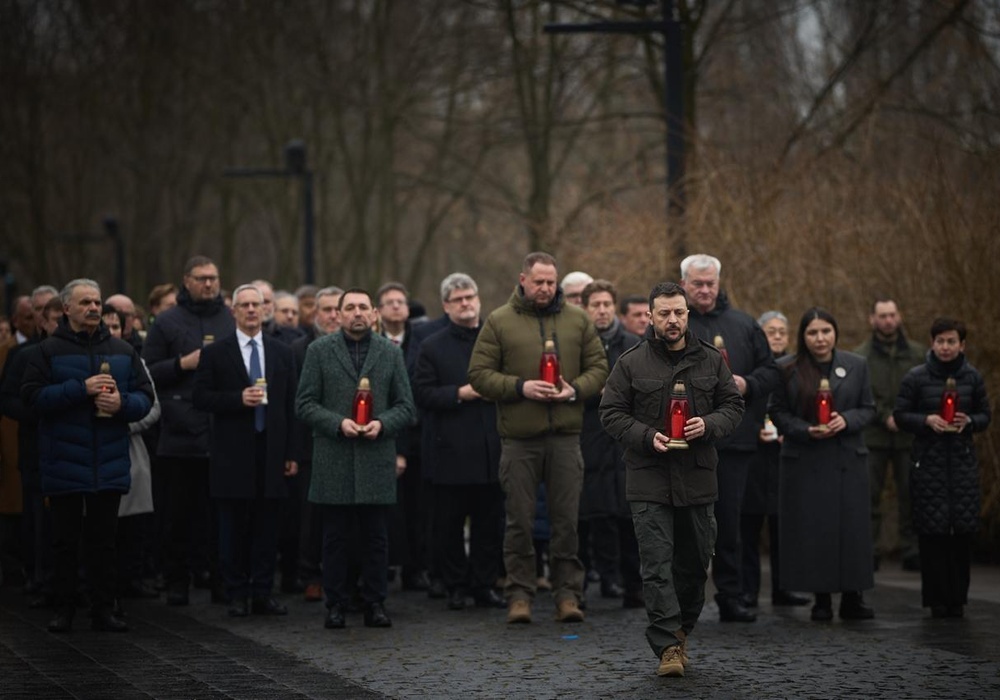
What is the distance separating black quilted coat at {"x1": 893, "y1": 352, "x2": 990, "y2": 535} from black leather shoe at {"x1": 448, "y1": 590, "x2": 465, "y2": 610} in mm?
3132

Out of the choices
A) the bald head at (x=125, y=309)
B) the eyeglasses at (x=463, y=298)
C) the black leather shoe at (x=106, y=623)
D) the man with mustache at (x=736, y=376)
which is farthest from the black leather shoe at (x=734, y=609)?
the bald head at (x=125, y=309)

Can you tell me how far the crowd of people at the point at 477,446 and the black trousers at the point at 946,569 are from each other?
0.05 feet

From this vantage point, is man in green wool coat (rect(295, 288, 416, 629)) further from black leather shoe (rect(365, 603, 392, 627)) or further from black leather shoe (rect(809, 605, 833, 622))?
black leather shoe (rect(809, 605, 833, 622))

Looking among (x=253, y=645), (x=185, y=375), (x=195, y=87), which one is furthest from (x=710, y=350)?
(x=195, y=87)

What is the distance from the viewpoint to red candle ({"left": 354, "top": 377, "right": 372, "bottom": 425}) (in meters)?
12.6

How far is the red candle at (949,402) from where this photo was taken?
12.8 meters

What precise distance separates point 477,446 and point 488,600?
1084mm

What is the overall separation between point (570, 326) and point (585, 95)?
19.3 meters

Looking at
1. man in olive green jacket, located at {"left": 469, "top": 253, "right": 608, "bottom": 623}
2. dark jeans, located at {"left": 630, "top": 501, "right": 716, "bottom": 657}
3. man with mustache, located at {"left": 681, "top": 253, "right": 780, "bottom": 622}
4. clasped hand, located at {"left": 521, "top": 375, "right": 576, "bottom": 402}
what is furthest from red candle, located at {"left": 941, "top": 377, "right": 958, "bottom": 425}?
dark jeans, located at {"left": 630, "top": 501, "right": 716, "bottom": 657}

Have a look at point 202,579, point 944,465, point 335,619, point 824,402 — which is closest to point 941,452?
point 944,465

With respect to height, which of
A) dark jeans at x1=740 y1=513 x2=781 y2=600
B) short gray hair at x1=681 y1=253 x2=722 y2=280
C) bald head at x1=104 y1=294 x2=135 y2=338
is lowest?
dark jeans at x1=740 y1=513 x2=781 y2=600

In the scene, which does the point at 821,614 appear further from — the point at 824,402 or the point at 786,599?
the point at 824,402

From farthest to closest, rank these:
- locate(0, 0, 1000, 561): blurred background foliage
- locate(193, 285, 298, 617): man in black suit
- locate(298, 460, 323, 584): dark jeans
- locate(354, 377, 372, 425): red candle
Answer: locate(0, 0, 1000, 561): blurred background foliage
locate(298, 460, 323, 584): dark jeans
locate(193, 285, 298, 617): man in black suit
locate(354, 377, 372, 425): red candle

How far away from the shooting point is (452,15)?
33875 millimetres
